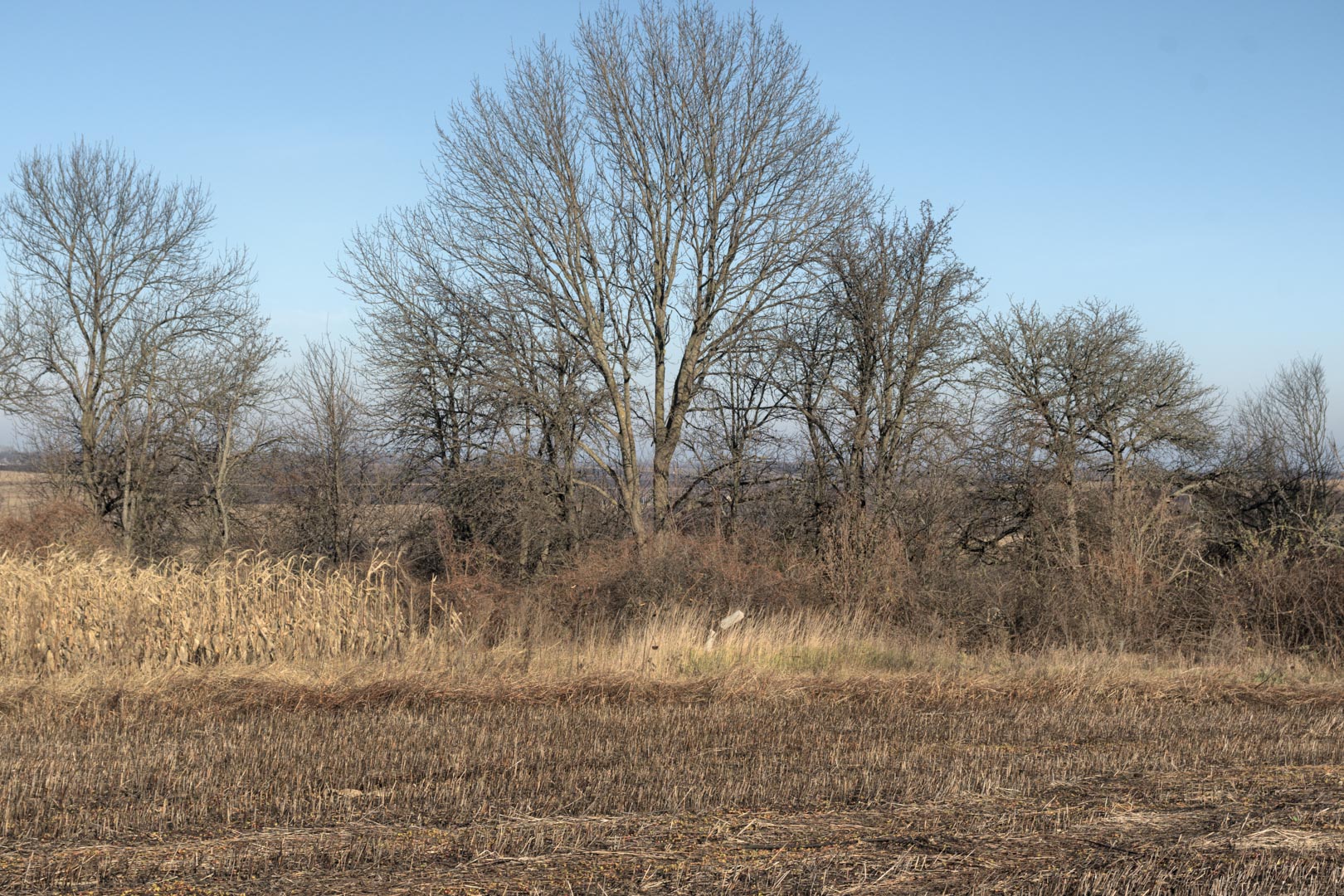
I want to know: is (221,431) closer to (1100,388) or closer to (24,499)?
(24,499)

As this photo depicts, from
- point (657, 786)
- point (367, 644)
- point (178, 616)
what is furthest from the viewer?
point (367, 644)

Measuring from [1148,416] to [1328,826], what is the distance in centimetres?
2605

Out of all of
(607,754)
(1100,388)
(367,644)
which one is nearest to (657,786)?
(607,754)

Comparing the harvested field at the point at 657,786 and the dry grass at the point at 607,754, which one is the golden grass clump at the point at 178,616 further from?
the harvested field at the point at 657,786

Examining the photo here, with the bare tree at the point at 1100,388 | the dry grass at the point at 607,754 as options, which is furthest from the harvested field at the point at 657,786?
the bare tree at the point at 1100,388

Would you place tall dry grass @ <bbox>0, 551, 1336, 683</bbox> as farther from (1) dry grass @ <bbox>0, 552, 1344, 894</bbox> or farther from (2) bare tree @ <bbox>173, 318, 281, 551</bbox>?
(2) bare tree @ <bbox>173, 318, 281, 551</bbox>

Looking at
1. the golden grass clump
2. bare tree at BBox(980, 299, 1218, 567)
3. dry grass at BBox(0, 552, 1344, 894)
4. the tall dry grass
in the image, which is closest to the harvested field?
dry grass at BBox(0, 552, 1344, 894)

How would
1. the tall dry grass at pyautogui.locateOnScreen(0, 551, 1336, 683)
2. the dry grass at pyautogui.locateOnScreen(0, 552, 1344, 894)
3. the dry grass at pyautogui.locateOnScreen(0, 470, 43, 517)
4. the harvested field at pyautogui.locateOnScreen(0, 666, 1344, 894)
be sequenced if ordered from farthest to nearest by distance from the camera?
the dry grass at pyautogui.locateOnScreen(0, 470, 43, 517)
the tall dry grass at pyautogui.locateOnScreen(0, 551, 1336, 683)
the dry grass at pyautogui.locateOnScreen(0, 552, 1344, 894)
the harvested field at pyautogui.locateOnScreen(0, 666, 1344, 894)

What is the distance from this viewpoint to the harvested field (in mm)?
5215

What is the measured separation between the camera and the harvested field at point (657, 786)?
521cm

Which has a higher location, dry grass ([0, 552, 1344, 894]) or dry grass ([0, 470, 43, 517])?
dry grass ([0, 470, 43, 517])

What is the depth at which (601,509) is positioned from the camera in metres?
26.8

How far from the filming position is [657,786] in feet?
23.1

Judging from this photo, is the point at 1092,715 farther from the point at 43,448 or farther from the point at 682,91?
the point at 43,448
